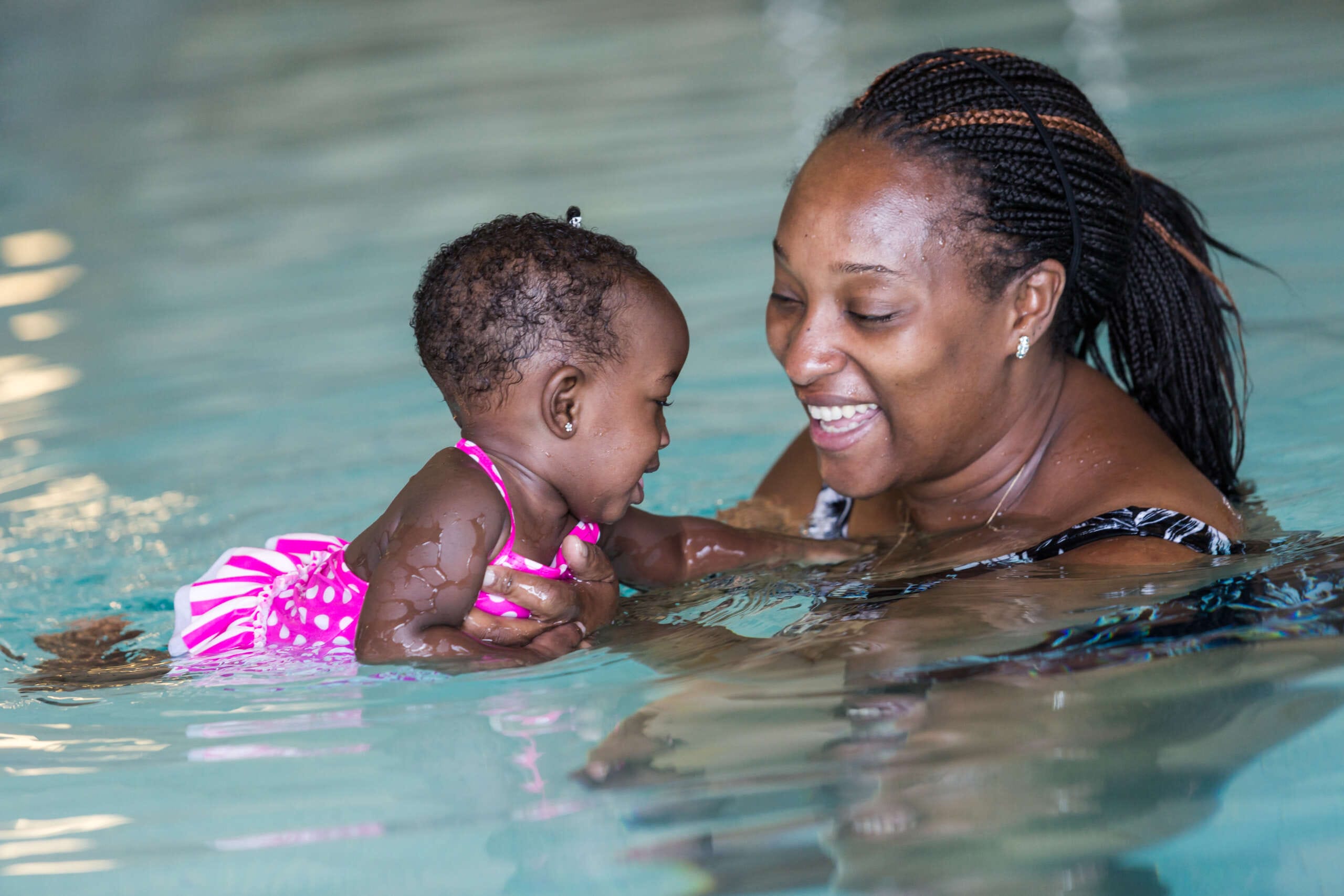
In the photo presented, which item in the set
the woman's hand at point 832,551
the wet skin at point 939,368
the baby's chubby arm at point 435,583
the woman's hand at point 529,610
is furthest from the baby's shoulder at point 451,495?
the woman's hand at point 832,551

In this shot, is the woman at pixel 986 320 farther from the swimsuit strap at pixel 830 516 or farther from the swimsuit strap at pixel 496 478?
the swimsuit strap at pixel 830 516

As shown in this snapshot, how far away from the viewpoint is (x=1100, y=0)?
9992mm

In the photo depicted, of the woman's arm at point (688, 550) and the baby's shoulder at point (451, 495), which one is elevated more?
the baby's shoulder at point (451, 495)

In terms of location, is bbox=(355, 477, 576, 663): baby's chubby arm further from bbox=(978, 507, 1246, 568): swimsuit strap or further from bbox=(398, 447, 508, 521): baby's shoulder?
bbox=(978, 507, 1246, 568): swimsuit strap

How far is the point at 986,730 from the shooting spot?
219cm

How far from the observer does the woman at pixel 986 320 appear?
105 inches

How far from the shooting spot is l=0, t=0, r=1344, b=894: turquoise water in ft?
6.73

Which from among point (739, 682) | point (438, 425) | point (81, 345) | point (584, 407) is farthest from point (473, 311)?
point (81, 345)

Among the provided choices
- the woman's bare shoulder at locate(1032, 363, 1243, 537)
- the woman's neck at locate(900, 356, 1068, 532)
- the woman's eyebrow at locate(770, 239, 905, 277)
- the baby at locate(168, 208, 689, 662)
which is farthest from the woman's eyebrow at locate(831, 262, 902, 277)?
the woman's bare shoulder at locate(1032, 363, 1243, 537)

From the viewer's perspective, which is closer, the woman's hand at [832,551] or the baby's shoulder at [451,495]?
the baby's shoulder at [451,495]

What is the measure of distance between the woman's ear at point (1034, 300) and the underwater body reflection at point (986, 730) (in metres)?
0.50

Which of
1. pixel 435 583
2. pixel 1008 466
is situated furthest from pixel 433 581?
pixel 1008 466

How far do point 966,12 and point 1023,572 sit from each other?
26.3 ft

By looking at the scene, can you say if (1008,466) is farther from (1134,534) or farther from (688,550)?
(688,550)
